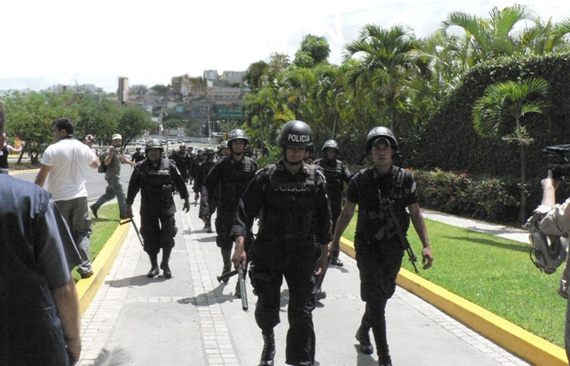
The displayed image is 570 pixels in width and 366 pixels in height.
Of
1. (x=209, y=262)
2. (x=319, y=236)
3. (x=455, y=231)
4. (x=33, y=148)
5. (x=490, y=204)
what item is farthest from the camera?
(x=33, y=148)

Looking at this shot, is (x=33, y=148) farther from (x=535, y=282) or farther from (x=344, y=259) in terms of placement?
(x=535, y=282)

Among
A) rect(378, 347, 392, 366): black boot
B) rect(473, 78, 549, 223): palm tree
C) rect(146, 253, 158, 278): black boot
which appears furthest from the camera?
rect(473, 78, 549, 223): palm tree

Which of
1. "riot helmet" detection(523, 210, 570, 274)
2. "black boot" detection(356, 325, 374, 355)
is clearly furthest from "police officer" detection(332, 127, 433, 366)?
"riot helmet" detection(523, 210, 570, 274)

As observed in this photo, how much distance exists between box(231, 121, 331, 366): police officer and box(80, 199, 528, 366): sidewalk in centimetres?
77

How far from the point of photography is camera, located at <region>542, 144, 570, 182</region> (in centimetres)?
341

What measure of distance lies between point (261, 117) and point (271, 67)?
4255mm

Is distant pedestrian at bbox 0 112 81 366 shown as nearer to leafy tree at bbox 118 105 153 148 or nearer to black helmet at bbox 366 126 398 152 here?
black helmet at bbox 366 126 398 152

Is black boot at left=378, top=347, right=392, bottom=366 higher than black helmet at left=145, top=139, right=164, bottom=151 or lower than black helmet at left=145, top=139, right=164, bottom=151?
lower

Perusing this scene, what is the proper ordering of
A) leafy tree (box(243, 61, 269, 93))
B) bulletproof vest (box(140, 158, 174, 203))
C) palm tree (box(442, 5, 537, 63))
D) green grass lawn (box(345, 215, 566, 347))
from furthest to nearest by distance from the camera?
leafy tree (box(243, 61, 269, 93)) → palm tree (box(442, 5, 537, 63)) → bulletproof vest (box(140, 158, 174, 203)) → green grass lawn (box(345, 215, 566, 347))

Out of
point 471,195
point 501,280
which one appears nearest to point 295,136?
point 501,280

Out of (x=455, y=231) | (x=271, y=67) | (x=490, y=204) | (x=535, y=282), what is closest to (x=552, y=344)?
(x=535, y=282)

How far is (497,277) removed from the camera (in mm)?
8500

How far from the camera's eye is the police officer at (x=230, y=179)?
26.5ft

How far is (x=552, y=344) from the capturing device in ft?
17.9
